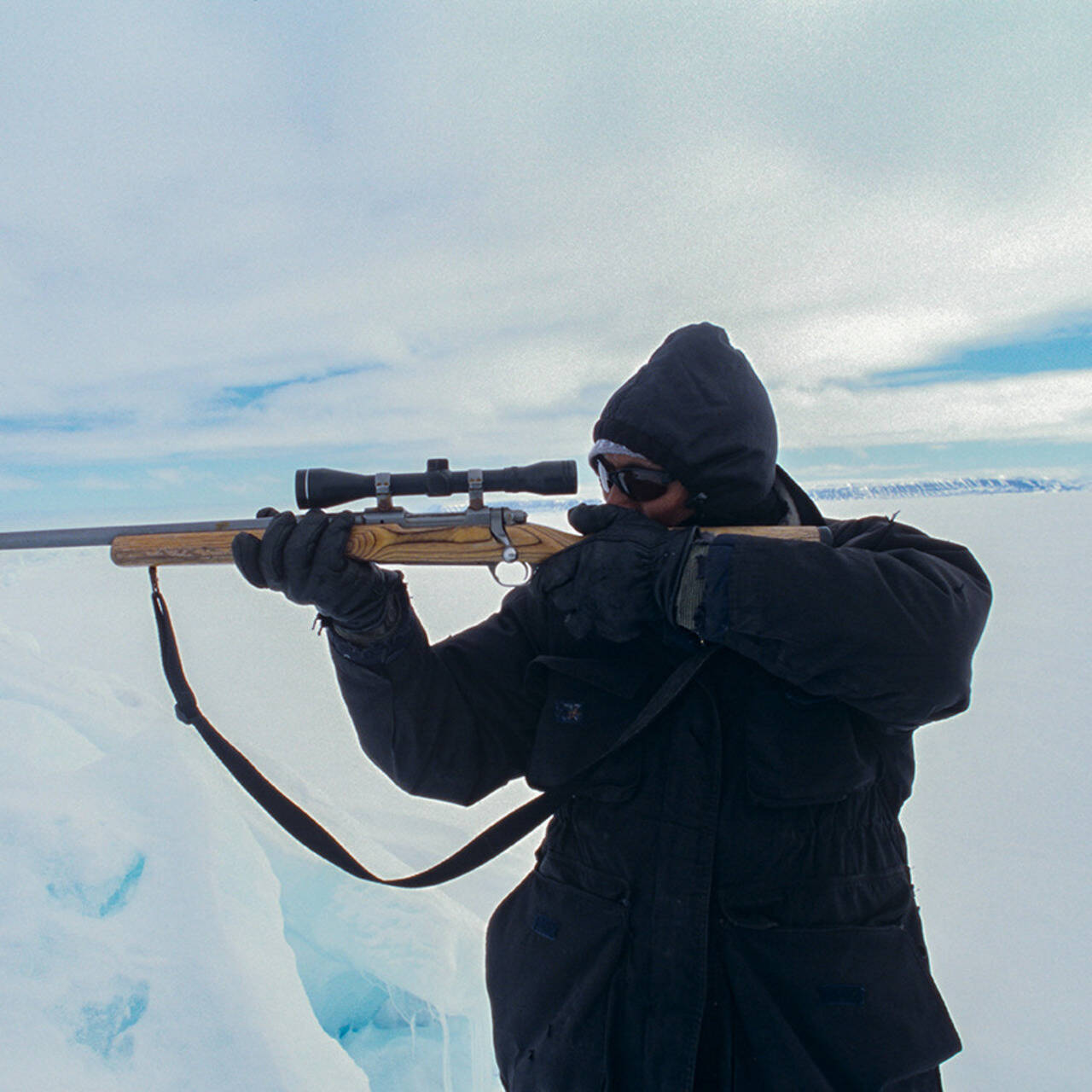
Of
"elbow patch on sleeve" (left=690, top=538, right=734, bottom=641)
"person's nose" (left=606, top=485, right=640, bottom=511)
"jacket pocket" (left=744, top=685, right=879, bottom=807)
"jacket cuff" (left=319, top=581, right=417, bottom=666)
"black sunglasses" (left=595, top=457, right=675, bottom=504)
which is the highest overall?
"black sunglasses" (left=595, top=457, right=675, bottom=504)

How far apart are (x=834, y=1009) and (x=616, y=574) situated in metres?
0.99

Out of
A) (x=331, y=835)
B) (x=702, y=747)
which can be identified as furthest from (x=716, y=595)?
(x=331, y=835)

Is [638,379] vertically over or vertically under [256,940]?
over

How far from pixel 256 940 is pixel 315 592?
1.99 metres

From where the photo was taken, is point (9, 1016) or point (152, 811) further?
point (152, 811)

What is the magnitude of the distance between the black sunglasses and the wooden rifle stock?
0.60 ft

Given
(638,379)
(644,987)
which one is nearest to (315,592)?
(638,379)

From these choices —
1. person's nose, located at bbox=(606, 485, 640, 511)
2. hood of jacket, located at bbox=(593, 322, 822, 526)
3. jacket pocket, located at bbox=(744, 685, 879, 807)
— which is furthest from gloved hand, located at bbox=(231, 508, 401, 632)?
jacket pocket, located at bbox=(744, 685, 879, 807)

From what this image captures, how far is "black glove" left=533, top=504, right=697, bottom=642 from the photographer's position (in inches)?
62.3

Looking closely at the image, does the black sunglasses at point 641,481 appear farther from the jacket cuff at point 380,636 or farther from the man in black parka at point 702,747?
the jacket cuff at point 380,636

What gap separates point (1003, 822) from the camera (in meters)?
5.61

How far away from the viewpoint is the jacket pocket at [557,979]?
1.49 meters

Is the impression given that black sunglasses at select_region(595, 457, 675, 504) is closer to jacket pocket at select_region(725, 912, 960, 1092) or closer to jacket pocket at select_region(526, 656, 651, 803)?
jacket pocket at select_region(526, 656, 651, 803)

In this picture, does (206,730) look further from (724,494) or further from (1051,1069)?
(1051,1069)
